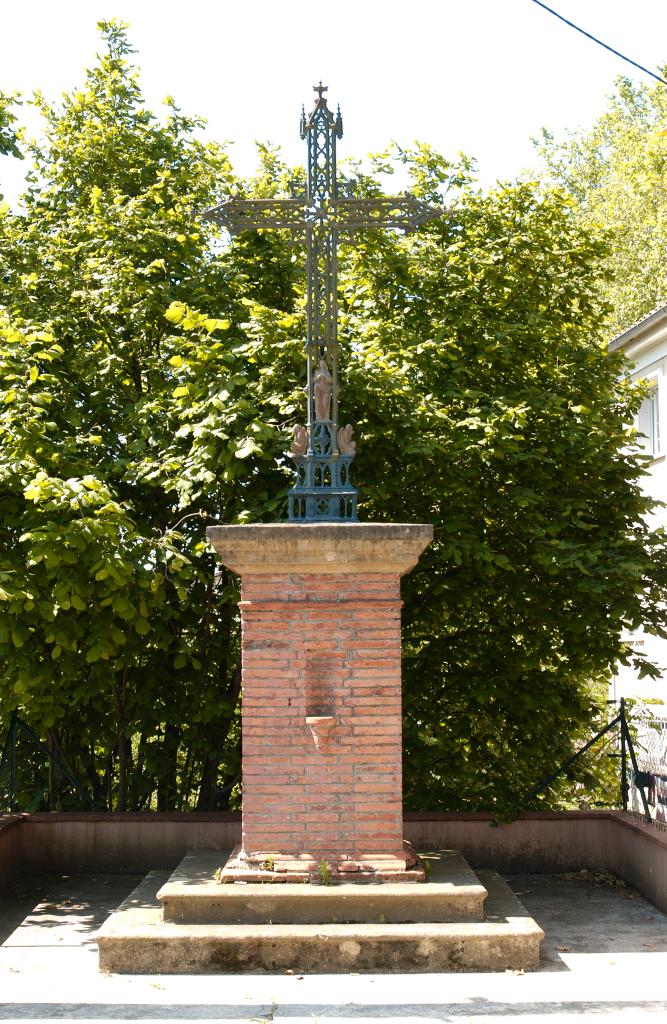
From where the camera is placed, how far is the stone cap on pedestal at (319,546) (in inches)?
286

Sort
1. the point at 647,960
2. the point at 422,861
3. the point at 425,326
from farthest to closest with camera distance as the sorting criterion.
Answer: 1. the point at 425,326
2. the point at 422,861
3. the point at 647,960

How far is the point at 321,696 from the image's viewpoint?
7.39 metres

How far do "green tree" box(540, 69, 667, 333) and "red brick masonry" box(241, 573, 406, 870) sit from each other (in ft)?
46.6

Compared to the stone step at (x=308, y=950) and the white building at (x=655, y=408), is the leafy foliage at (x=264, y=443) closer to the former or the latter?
the stone step at (x=308, y=950)

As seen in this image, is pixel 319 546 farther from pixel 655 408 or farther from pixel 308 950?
pixel 655 408

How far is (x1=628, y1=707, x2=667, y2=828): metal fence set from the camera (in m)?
9.33

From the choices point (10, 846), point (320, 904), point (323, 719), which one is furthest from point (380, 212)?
point (10, 846)

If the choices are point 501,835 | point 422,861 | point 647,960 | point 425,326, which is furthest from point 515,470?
point 647,960

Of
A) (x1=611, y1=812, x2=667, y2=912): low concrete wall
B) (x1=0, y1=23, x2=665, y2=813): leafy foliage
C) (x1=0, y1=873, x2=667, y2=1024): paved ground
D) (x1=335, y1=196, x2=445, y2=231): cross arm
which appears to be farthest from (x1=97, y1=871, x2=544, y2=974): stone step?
(x1=335, y1=196, x2=445, y2=231): cross arm

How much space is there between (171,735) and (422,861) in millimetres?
3678

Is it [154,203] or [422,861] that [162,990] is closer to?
[422,861]

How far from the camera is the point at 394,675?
742 centimetres

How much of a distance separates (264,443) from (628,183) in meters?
18.3

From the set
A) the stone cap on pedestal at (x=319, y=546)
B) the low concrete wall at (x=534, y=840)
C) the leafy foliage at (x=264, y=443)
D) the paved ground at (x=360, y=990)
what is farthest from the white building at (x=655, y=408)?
the stone cap on pedestal at (x=319, y=546)
